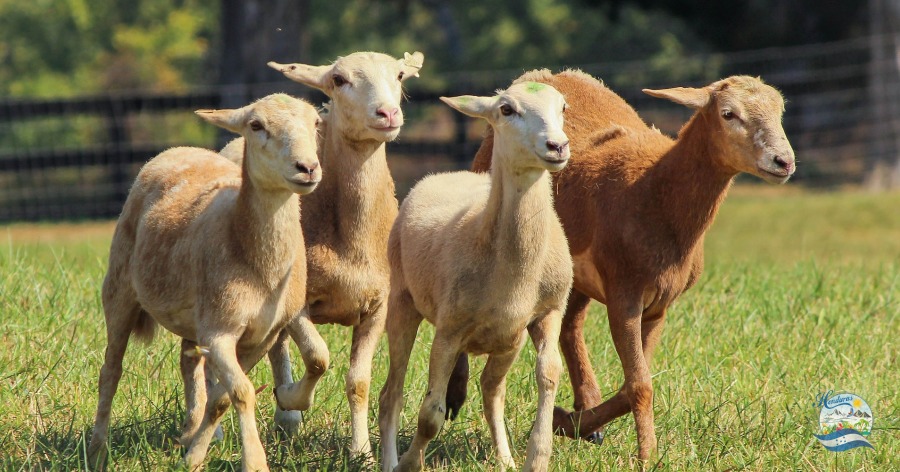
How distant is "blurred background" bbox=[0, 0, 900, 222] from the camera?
16531 mm

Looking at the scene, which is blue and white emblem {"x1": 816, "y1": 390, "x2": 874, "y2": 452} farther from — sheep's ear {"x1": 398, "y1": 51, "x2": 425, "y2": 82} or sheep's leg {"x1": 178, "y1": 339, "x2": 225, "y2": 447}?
sheep's leg {"x1": 178, "y1": 339, "x2": 225, "y2": 447}

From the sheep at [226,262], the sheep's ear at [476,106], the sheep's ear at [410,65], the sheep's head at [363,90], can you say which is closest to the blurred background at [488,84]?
the sheep's ear at [410,65]

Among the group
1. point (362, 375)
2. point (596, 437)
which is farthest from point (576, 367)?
point (362, 375)

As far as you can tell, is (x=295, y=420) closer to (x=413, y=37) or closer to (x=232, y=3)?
(x=232, y=3)

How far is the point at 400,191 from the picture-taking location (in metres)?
17.6

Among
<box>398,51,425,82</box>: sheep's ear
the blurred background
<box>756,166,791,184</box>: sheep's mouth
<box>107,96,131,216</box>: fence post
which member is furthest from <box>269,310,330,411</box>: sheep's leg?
<box>107,96,131,216</box>: fence post

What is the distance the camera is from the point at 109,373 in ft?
18.7

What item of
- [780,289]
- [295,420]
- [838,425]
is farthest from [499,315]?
[780,289]

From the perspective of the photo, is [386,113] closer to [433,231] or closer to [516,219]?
[433,231]

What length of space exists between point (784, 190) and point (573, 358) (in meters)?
13.1

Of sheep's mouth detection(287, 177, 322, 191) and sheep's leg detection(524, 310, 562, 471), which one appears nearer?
sheep's mouth detection(287, 177, 322, 191)

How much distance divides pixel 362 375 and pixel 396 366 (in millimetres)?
184

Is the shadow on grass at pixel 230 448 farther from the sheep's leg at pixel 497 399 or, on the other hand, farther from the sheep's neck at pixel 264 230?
the sheep's neck at pixel 264 230

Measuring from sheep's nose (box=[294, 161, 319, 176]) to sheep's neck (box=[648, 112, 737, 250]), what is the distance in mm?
1921
